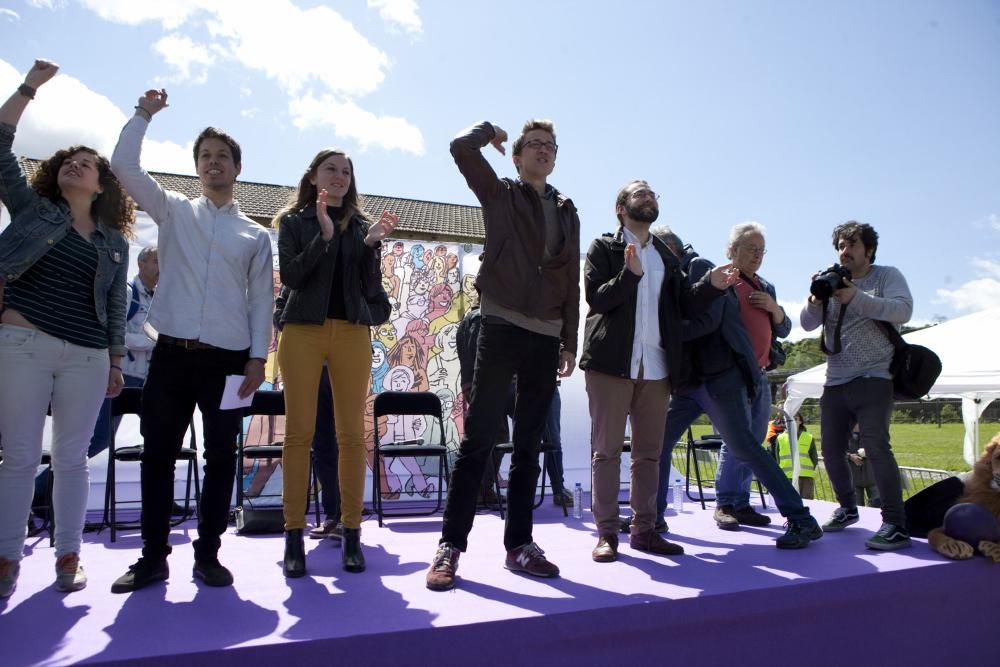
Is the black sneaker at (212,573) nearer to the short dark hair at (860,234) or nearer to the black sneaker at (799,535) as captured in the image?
the black sneaker at (799,535)

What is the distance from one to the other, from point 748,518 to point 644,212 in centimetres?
218

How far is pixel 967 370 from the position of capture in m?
9.32

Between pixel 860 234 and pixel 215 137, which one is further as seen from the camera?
pixel 860 234

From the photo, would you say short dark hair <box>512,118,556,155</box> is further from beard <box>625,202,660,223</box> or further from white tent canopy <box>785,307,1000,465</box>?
white tent canopy <box>785,307,1000,465</box>

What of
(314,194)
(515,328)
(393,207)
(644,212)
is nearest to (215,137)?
(314,194)

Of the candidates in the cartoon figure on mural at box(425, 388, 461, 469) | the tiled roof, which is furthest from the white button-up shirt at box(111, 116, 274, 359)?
the tiled roof

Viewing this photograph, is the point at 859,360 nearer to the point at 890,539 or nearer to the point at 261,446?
the point at 890,539

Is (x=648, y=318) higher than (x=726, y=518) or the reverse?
higher

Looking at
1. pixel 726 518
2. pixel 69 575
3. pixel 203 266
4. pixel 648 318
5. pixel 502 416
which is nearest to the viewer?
pixel 69 575

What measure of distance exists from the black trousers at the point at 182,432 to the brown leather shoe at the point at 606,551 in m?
1.53

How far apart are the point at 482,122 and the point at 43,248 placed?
1672 millimetres

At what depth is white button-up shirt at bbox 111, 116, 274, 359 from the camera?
2338mm

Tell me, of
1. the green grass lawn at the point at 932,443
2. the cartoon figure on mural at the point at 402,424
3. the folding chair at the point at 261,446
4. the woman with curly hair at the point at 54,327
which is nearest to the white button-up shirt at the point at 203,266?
the woman with curly hair at the point at 54,327

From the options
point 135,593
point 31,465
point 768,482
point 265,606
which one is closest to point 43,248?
point 31,465
